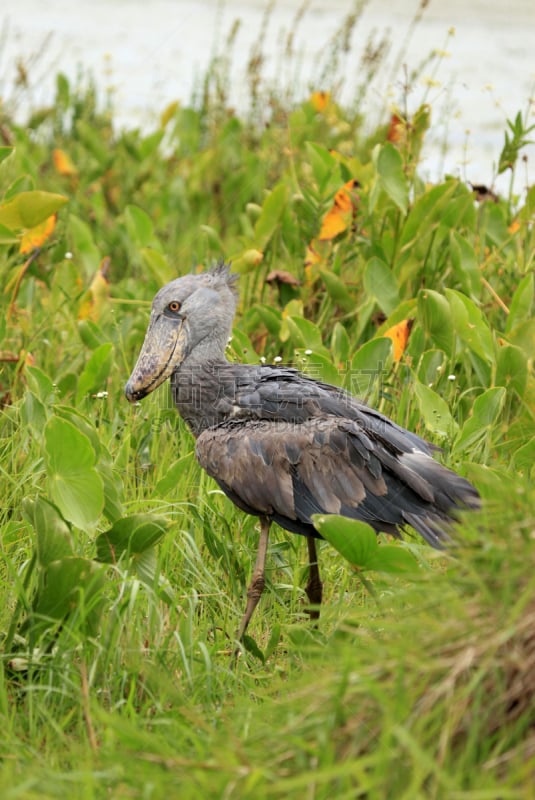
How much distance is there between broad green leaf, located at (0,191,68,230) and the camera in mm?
4551

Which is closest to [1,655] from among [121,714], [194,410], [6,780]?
[121,714]

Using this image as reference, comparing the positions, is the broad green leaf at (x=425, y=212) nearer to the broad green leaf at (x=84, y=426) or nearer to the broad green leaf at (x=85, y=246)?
the broad green leaf at (x=85, y=246)

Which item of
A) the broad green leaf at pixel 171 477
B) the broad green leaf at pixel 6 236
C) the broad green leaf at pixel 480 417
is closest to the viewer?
the broad green leaf at pixel 171 477

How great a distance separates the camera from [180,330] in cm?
402

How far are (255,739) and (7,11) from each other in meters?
10.1

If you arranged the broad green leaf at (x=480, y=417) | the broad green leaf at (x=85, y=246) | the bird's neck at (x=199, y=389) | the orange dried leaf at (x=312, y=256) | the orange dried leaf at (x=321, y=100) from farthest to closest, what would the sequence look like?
the orange dried leaf at (x=321, y=100) → the broad green leaf at (x=85, y=246) → the orange dried leaf at (x=312, y=256) → the broad green leaf at (x=480, y=417) → the bird's neck at (x=199, y=389)

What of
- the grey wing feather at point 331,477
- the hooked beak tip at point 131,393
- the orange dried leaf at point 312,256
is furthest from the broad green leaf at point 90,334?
the grey wing feather at point 331,477

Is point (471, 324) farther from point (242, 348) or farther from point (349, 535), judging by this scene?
point (349, 535)

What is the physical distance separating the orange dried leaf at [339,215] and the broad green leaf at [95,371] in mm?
1367

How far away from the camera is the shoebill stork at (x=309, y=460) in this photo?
3.36 m

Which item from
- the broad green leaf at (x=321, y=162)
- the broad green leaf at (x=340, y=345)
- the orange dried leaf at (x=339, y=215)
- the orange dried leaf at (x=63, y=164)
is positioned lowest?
the broad green leaf at (x=340, y=345)

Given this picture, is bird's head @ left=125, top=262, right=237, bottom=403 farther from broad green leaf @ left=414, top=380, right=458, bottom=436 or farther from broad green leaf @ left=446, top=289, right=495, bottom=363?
broad green leaf @ left=446, top=289, right=495, bottom=363

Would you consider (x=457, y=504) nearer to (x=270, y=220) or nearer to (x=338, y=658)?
(x=338, y=658)

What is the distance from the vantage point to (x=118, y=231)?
6262 mm
